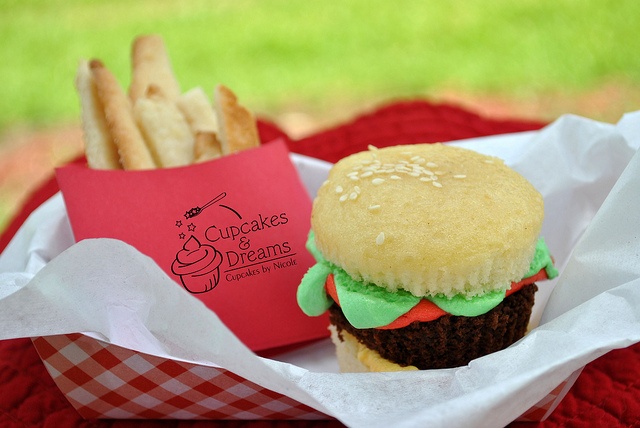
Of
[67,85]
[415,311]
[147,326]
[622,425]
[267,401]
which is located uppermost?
[67,85]

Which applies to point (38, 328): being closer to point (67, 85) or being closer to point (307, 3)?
point (67, 85)

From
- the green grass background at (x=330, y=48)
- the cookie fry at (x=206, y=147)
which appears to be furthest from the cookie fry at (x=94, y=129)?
the green grass background at (x=330, y=48)

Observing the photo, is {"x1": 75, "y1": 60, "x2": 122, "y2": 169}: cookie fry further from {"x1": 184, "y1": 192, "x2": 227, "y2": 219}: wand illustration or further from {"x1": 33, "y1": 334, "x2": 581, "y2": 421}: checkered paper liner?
{"x1": 33, "y1": 334, "x2": 581, "y2": 421}: checkered paper liner

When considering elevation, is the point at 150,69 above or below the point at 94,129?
above

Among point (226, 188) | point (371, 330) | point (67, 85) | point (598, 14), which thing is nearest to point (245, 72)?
point (67, 85)

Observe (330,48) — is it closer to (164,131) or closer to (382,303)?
(164,131)

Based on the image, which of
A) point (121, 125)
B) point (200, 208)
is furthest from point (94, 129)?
point (200, 208)
